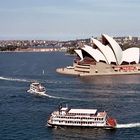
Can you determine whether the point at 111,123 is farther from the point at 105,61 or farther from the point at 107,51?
the point at 107,51

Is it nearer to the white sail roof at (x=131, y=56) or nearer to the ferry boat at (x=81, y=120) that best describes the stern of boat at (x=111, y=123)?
the ferry boat at (x=81, y=120)

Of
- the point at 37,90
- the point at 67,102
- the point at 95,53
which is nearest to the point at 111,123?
the point at 67,102

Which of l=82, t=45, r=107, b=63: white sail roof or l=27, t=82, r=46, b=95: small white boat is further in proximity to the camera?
l=82, t=45, r=107, b=63: white sail roof

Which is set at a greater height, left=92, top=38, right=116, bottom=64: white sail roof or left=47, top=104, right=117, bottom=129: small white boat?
left=92, top=38, right=116, bottom=64: white sail roof

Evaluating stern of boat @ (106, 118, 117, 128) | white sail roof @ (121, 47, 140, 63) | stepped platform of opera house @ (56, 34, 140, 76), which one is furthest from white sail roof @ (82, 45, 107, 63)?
stern of boat @ (106, 118, 117, 128)

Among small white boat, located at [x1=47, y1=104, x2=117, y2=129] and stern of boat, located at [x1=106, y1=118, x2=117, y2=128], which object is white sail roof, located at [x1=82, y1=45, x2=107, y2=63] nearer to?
small white boat, located at [x1=47, y1=104, x2=117, y2=129]

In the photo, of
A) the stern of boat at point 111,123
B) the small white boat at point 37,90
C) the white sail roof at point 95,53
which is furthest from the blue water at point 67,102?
the white sail roof at point 95,53

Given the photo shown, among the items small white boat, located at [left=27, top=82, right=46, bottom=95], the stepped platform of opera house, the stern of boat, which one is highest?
the stepped platform of opera house

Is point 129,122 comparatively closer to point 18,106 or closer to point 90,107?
point 90,107
